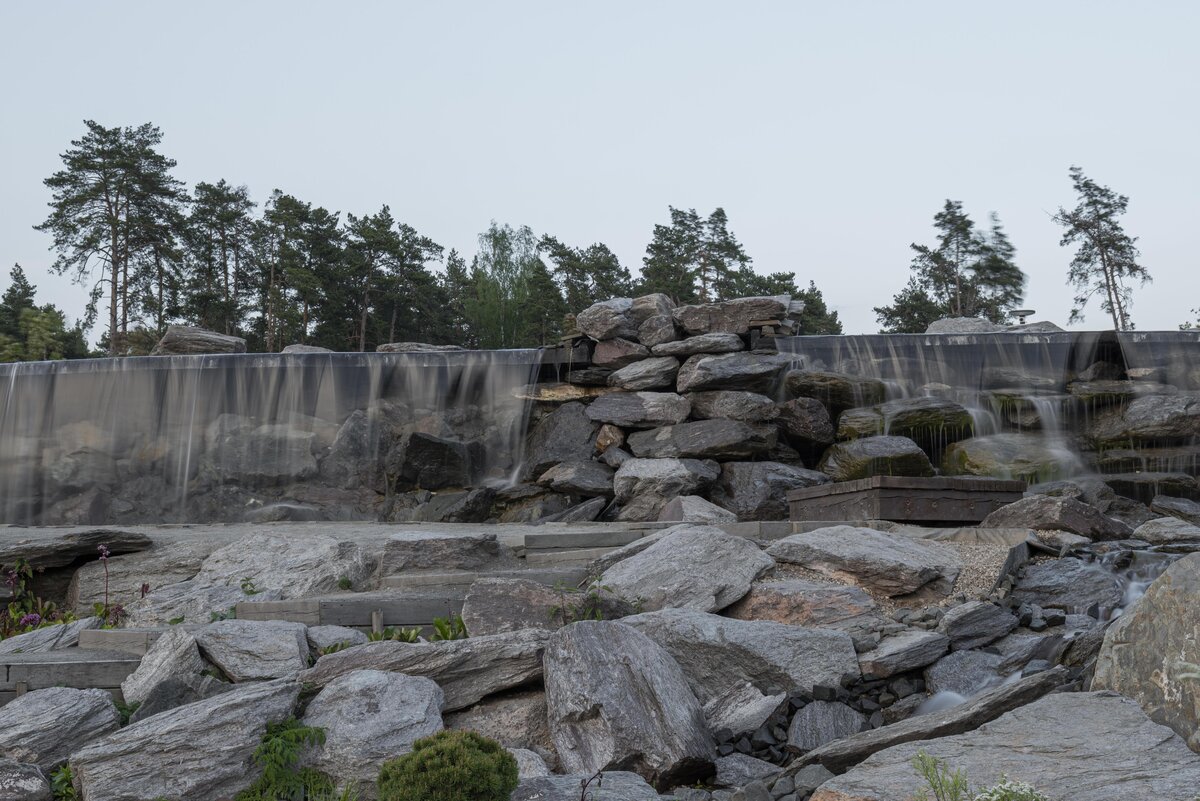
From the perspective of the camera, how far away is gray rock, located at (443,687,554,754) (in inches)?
223

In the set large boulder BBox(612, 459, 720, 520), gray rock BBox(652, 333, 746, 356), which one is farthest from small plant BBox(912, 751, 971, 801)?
gray rock BBox(652, 333, 746, 356)

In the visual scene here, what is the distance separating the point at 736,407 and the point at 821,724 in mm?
10067

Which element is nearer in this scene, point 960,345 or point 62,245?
point 960,345

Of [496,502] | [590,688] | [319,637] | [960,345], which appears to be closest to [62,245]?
[496,502]

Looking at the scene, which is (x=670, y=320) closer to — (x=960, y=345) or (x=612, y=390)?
(x=612, y=390)

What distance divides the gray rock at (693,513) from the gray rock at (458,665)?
17.9 feet

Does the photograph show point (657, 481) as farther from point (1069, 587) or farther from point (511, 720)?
point (511, 720)

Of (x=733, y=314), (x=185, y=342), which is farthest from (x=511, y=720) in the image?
(x=185, y=342)

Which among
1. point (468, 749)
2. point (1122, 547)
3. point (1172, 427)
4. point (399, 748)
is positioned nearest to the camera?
point (468, 749)

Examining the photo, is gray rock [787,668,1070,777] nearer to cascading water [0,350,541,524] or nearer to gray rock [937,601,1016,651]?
gray rock [937,601,1016,651]

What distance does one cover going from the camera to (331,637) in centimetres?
686

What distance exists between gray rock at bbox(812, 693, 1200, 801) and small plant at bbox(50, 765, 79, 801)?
380cm

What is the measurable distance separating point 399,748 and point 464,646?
32.0 inches

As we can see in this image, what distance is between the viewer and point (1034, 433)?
1616 cm
